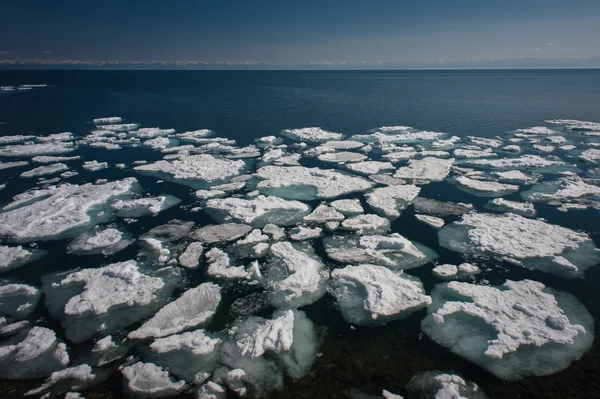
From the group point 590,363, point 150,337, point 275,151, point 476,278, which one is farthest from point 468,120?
point 150,337

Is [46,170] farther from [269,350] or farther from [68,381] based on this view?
[269,350]

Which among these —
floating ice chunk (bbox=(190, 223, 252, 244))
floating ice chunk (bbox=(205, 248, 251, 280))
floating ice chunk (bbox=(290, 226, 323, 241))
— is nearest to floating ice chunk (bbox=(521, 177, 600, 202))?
floating ice chunk (bbox=(290, 226, 323, 241))

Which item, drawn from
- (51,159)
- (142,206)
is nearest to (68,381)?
(142,206)

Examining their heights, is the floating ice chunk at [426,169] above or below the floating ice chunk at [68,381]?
above

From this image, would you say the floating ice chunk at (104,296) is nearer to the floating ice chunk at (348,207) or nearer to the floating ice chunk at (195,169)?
the floating ice chunk at (348,207)

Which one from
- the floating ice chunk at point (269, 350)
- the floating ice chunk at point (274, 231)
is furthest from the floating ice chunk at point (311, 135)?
the floating ice chunk at point (269, 350)

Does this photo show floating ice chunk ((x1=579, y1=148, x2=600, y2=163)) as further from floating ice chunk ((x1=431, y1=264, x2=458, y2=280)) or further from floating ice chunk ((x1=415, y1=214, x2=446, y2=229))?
floating ice chunk ((x1=431, y1=264, x2=458, y2=280))

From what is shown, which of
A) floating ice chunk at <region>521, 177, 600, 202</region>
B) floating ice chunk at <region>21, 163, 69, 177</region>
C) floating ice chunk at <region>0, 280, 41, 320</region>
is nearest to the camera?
floating ice chunk at <region>0, 280, 41, 320</region>
